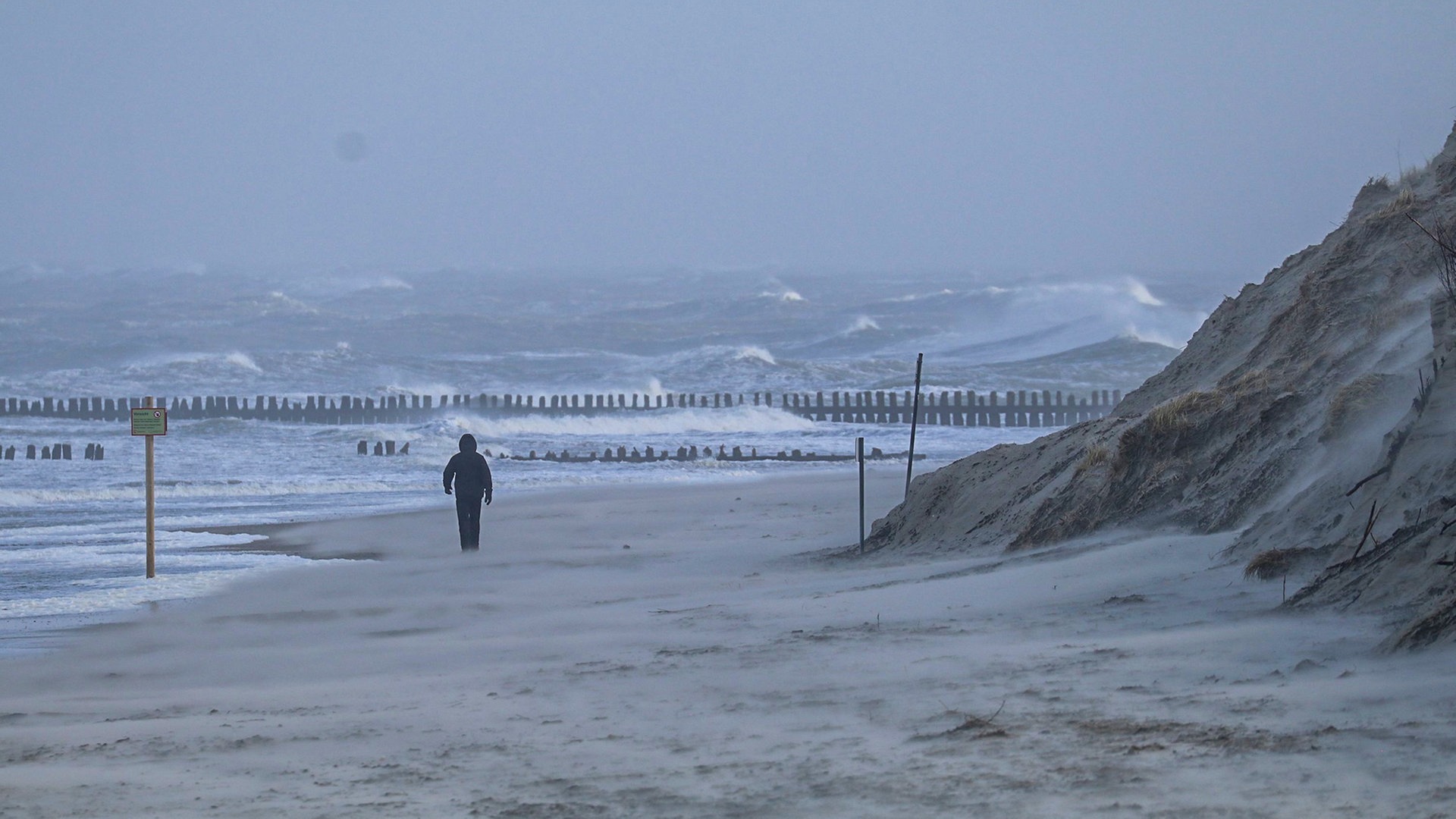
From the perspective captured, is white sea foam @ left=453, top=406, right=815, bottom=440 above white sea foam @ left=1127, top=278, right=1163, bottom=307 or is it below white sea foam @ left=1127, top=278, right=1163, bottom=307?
below

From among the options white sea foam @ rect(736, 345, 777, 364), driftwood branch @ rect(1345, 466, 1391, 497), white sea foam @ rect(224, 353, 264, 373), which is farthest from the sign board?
white sea foam @ rect(224, 353, 264, 373)

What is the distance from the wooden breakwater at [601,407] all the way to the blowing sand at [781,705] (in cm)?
2978

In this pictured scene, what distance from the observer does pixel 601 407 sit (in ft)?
144

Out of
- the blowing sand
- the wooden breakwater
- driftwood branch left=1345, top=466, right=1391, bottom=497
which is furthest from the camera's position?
the wooden breakwater

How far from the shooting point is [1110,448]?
10.3 m

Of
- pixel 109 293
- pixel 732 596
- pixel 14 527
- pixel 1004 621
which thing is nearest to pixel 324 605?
pixel 732 596

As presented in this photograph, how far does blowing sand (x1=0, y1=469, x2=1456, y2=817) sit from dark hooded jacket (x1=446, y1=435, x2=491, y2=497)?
3430 mm

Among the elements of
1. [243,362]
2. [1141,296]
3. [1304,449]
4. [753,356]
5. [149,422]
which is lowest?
[1304,449]

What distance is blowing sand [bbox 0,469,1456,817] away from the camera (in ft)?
14.9

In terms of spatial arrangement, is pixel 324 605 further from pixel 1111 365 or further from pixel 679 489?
pixel 1111 365

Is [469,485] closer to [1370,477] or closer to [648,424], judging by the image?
[1370,477]

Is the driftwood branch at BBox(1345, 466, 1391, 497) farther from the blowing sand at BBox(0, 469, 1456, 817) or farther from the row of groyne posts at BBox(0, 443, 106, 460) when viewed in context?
the row of groyne posts at BBox(0, 443, 106, 460)

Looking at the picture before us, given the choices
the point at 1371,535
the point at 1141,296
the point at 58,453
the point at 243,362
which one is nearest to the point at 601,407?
the point at 58,453

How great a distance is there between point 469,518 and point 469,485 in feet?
1.37
